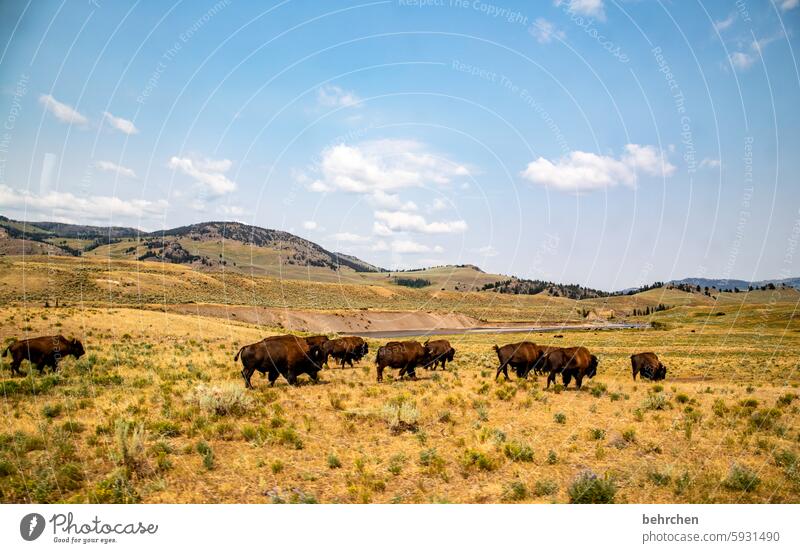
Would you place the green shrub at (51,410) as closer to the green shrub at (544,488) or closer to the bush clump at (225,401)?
the bush clump at (225,401)

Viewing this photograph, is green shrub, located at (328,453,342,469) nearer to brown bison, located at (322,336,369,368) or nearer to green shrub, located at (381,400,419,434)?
green shrub, located at (381,400,419,434)

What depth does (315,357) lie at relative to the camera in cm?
1767

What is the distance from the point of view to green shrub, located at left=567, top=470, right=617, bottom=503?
24.9ft

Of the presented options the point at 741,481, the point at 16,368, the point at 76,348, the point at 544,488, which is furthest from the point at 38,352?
the point at 741,481

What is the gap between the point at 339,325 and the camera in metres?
78.0

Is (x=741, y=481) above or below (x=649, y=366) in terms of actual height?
below

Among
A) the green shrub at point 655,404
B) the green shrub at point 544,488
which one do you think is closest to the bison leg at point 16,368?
the green shrub at point 544,488

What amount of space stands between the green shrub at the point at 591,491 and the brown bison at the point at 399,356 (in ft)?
39.4

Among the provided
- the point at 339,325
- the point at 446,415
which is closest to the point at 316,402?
the point at 446,415

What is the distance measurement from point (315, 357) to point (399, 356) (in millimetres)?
3983

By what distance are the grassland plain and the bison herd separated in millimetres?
678

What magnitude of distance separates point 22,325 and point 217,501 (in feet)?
101

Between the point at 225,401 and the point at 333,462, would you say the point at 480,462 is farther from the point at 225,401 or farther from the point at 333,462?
the point at 225,401
